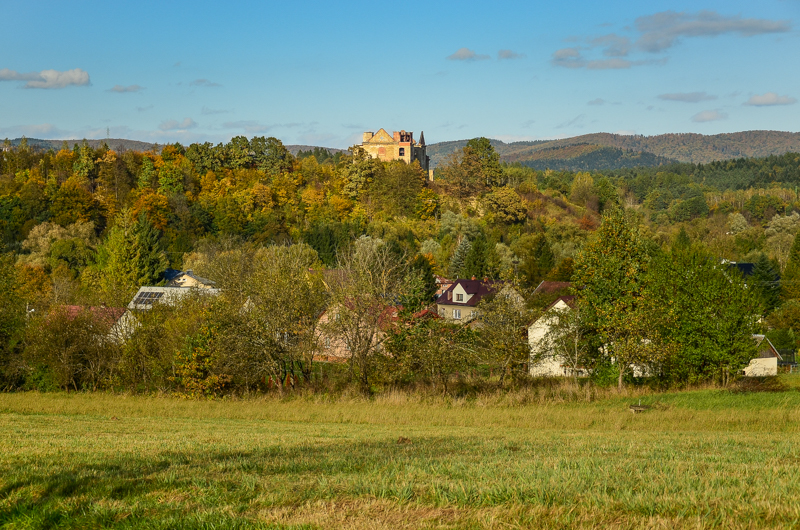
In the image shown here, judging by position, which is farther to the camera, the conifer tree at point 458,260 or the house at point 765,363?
the conifer tree at point 458,260

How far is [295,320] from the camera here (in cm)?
2989

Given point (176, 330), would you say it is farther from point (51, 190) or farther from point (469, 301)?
point (51, 190)

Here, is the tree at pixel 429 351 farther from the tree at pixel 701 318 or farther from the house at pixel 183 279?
the house at pixel 183 279

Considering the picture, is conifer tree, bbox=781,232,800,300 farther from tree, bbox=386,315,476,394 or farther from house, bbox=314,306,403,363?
house, bbox=314,306,403,363

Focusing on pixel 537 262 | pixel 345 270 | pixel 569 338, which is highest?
pixel 345 270

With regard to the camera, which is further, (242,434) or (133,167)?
(133,167)

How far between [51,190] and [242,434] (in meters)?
98.7

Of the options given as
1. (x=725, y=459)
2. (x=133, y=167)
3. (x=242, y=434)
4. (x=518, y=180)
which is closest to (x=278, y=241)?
(x=133, y=167)

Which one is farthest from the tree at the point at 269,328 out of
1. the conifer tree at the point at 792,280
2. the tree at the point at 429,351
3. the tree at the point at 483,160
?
the tree at the point at 483,160

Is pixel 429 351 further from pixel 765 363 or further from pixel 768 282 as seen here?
pixel 768 282

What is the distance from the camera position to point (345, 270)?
2961cm

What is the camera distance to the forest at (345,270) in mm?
29469

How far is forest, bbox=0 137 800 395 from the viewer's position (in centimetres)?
2947

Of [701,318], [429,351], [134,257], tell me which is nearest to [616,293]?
[701,318]
